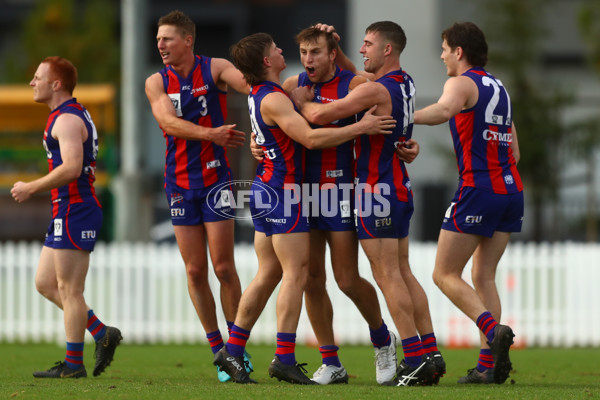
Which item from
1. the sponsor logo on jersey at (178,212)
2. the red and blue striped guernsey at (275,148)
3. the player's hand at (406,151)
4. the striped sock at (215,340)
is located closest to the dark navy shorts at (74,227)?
the sponsor logo on jersey at (178,212)

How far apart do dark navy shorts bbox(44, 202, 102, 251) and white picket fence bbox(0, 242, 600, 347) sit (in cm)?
554

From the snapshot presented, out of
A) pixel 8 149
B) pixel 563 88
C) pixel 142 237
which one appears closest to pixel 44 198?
pixel 8 149

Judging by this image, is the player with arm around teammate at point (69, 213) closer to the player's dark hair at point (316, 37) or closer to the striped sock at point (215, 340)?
the striped sock at point (215, 340)

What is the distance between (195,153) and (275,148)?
926 millimetres

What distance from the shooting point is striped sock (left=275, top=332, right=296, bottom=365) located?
6.84 m

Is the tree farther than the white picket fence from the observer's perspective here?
Yes

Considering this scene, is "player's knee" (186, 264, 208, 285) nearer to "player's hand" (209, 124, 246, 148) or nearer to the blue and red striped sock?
"player's hand" (209, 124, 246, 148)

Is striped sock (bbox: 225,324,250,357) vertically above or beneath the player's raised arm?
beneath

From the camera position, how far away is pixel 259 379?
7.60 metres

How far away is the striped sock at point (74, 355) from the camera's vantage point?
7.48 metres

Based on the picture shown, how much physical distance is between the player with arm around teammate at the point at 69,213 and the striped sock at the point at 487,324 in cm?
281

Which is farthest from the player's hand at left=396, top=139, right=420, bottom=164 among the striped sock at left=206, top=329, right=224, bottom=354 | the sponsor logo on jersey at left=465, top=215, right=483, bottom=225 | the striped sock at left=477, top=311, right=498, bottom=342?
the striped sock at left=206, top=329, right=224, bottom=354

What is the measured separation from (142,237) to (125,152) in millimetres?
1396

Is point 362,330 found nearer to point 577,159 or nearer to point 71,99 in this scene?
point 71,99
